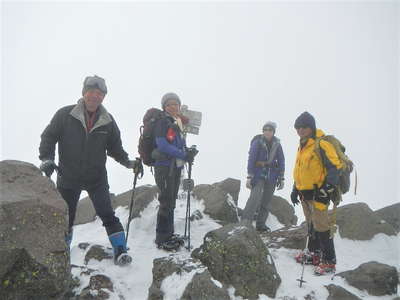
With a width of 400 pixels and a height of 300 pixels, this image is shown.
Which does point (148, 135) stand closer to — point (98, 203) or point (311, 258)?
point (98, 203)

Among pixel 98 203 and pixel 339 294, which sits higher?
pixel 98 203

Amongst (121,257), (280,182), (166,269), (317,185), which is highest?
(317,185)

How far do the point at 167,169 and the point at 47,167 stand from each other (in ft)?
7.91

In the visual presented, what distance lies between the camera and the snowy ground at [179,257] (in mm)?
5027

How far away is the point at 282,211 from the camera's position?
12.1m

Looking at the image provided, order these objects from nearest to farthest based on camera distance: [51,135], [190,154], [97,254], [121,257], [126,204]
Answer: [51,135] < [121,257] < [97,254] < [190,154] < [126,204]

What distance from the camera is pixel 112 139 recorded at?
6.11 metres

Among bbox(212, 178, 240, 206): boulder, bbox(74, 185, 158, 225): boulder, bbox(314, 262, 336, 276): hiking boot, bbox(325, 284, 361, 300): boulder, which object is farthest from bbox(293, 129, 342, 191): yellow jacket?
bbox(212, 178, 240, 206): boulder

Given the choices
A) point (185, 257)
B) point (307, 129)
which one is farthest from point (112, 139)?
point (307, 129)

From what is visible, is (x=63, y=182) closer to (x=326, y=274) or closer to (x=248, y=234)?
(x=248, y=234)

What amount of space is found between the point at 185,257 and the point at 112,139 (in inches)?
110

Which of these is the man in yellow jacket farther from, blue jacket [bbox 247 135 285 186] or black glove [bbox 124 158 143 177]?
black glove [bbox 124 158 143 177]

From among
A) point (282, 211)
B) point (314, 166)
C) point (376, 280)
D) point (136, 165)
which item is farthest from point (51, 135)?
point (282, 211)

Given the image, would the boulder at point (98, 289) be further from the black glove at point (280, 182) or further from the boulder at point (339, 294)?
the black glove at point (280, 182)
